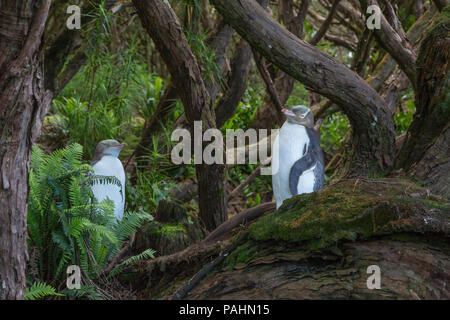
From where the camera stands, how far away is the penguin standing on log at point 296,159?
4.33 metres

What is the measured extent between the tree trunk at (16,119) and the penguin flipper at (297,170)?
93.2 inches

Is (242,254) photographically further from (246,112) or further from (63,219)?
(246,112)

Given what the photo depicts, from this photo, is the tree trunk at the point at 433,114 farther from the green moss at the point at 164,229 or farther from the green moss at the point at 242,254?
the green moss at the point at 164,229

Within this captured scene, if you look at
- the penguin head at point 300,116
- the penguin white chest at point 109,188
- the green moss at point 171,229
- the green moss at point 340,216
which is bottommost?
the green moss at point 171,229

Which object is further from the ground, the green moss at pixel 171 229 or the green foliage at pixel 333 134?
the green foliage at pixel 333 134

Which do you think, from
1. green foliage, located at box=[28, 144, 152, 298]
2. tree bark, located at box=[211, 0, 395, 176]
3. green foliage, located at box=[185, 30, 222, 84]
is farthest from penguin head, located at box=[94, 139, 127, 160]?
tree bark, located at box=[211, 0, 395, 176]

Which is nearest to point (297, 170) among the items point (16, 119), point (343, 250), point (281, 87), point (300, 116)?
point (300, 116)

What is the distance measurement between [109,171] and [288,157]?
1814 mm

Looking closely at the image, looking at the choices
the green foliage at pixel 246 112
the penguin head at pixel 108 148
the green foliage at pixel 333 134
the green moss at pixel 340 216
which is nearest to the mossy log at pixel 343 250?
the green moss at pixel 340 216

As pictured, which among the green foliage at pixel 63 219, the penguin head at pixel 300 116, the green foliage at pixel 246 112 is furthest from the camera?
the green foliage at pixel 246 112

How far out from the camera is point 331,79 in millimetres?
4184

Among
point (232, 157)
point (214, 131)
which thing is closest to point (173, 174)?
point (232, 157)

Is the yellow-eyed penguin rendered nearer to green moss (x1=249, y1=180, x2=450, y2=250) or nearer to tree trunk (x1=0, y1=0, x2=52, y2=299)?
green moss (x1=249, y1=180, x2=450, y2=250)

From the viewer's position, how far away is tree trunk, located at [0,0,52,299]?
2.40 meters
